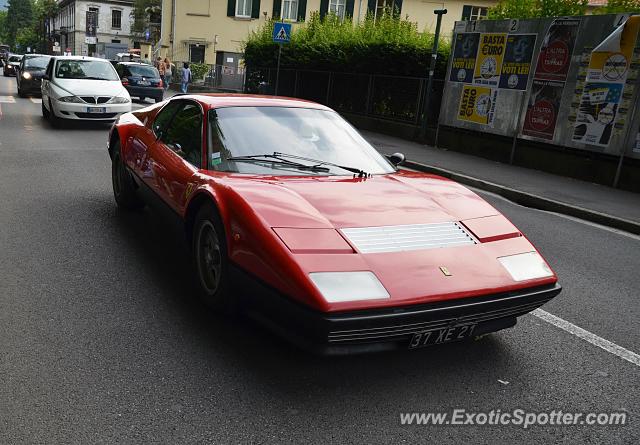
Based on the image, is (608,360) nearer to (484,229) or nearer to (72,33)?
(484,229)

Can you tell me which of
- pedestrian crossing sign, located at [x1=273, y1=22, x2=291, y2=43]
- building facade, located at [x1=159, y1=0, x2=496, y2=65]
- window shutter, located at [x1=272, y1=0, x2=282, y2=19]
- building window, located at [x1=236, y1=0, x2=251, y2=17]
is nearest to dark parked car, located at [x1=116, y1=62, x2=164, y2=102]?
pedestrian crossing sign, located at [x1=273, y1=22, x2=291, y2=43]

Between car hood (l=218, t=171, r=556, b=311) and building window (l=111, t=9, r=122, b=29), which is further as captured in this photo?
building window (l=111, t=9, r=122, b=29)

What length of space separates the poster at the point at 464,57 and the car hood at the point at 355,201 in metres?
10.4

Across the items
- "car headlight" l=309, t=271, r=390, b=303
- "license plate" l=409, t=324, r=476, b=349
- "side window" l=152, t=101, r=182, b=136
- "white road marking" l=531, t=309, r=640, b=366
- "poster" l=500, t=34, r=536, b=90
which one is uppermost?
"poster" l=500, t=34, r=536, b=90

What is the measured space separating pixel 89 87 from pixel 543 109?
33.4 ft

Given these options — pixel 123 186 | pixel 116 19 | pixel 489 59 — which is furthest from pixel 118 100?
pixel 116 19

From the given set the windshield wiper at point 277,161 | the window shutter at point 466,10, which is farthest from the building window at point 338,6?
the windshield wiper at point 277,161

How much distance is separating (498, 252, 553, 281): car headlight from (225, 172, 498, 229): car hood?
42 cm

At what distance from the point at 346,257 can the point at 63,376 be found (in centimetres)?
153

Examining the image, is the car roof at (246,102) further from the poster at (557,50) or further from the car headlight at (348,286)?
the poster at (557,50)

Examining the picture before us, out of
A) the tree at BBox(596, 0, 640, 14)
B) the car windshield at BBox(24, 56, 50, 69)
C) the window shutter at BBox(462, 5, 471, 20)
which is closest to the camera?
the tree at BBox(596, 0, 640, 14)

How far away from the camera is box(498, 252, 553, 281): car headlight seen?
325cm

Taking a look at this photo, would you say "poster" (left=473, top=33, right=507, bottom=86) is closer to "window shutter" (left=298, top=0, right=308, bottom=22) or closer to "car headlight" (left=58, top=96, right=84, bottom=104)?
"car headlight" (left=58, top=96, right=84, bottom=104)

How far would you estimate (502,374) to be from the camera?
326cm
